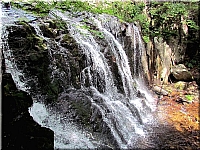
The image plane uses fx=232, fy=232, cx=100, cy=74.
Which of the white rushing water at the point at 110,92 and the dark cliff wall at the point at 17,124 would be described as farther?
the white rushing water at the point at 110,92

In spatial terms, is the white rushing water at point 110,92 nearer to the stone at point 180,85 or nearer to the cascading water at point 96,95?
the cascading water at point 96,95

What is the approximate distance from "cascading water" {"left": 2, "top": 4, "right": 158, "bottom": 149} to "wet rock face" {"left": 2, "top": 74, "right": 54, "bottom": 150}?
733 millimetres

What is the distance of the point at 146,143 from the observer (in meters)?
4.57

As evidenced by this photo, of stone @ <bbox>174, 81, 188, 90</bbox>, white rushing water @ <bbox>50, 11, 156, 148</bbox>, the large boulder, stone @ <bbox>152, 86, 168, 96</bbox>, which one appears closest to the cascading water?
white rushing water @ <bbox>50, 11, 156, 148</bbox>

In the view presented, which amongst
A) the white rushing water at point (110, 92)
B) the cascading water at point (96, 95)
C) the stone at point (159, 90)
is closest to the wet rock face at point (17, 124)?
the cascading water at point (96, 95)

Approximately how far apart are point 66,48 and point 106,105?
1.44m

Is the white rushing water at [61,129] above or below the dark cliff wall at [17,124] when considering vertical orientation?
below

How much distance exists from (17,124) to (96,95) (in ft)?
7.09

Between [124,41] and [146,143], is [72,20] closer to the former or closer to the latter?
[124,41]

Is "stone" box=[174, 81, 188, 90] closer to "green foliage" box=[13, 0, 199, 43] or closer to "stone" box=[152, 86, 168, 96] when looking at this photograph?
"stone" box=[152, 86, 168, 96]

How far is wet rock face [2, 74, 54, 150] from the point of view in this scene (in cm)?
282

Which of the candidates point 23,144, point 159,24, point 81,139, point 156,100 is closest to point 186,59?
point 159,24

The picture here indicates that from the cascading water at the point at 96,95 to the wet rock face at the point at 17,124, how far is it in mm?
733

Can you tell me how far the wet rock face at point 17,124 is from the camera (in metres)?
2.82
